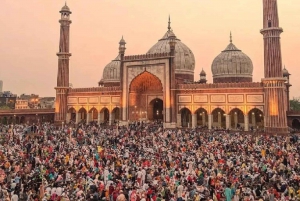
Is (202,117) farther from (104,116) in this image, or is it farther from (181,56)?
(104,116)

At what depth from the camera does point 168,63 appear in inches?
1104

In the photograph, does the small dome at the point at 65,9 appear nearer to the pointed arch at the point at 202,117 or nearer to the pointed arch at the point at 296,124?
the pointed arch at the point at 202,117

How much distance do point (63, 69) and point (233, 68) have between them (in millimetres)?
20368

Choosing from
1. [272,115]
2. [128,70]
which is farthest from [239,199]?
[128,70]

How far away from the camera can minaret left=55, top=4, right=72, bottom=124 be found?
33719 mm

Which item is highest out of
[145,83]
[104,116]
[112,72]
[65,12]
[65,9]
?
[65,9]

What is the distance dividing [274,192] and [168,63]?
69.8ft

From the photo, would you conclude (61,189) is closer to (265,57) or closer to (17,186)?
(17,186)

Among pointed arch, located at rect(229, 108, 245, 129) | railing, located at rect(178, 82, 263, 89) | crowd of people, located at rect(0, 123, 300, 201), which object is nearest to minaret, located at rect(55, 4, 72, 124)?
railing, located at rect(178, 82, 263, 89)

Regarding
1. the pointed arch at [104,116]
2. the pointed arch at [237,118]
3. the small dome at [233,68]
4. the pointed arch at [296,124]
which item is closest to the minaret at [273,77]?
the pointed arch at [296,124]

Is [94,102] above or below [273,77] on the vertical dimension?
below

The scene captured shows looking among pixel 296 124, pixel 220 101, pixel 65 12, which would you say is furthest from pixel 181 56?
pixel 65 12

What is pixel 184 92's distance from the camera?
2766 cm

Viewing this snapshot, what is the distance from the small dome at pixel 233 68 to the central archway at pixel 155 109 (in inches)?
283
